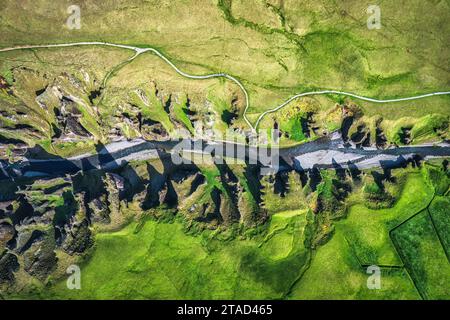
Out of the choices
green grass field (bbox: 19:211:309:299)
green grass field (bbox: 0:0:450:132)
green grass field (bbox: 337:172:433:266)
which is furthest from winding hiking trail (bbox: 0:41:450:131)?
green grass field (bbox: 19:211:309:299)

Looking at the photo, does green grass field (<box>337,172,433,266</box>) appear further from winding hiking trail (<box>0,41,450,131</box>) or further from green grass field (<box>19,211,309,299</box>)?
winding hiking trail (<box>0,41,450,131</box>)

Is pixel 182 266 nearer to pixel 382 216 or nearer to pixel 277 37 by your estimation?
pixel 382 216

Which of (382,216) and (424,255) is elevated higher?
(382,216)

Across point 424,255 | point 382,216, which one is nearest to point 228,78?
point 382,216

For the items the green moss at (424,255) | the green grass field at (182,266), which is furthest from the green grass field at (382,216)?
the green grass field at (182,266)

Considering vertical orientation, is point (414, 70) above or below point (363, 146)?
above

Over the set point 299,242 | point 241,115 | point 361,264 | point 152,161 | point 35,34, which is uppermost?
point 35,34

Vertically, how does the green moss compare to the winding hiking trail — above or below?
below

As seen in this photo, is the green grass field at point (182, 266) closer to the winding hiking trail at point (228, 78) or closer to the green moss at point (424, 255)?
the green moss at point (424, 255)

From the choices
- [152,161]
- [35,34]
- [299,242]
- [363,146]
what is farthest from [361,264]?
[35,34]

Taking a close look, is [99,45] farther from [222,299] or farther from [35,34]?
[222,299]

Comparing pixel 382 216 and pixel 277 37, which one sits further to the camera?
pixel 382 216
